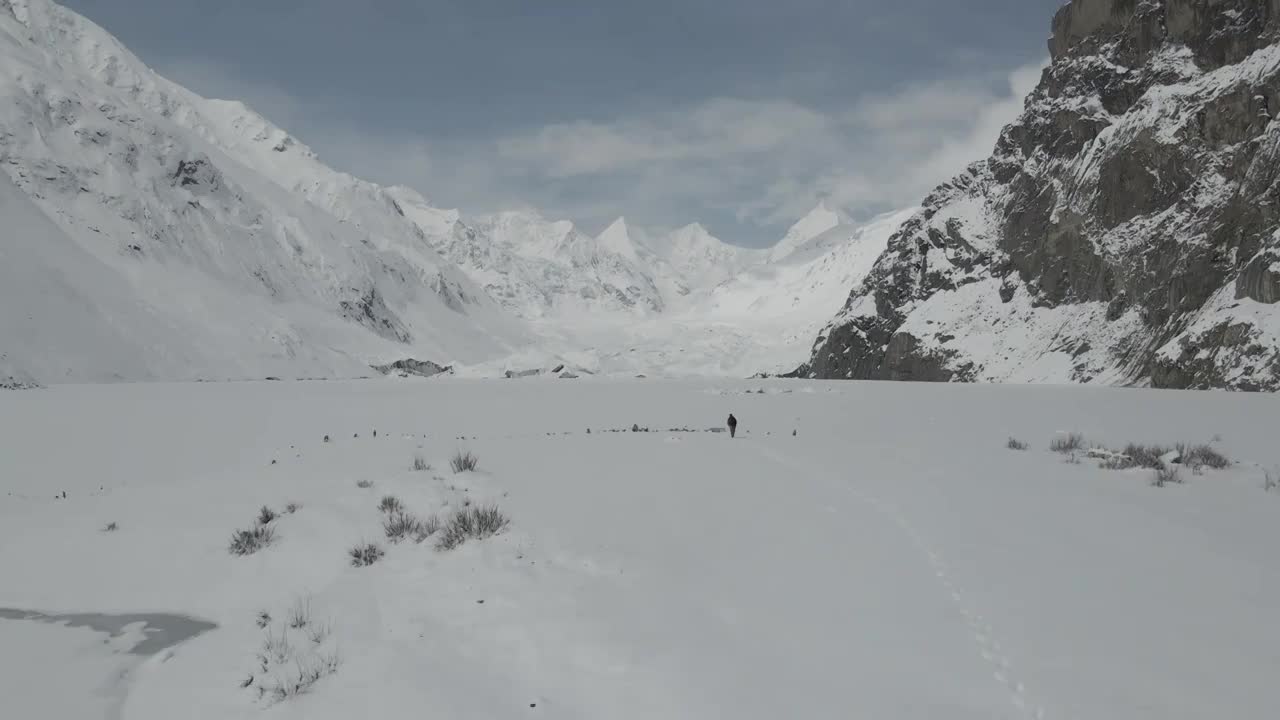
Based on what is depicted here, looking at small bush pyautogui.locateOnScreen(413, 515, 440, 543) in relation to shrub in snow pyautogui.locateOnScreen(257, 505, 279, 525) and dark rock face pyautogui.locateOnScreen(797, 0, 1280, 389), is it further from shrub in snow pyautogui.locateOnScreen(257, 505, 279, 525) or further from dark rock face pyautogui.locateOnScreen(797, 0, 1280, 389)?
dark rock face pyautogui.locateOnScreen(797, 0, 1280, 389)

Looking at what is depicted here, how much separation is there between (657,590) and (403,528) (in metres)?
3.50

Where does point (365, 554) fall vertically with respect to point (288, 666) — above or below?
above

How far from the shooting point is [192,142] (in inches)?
6555

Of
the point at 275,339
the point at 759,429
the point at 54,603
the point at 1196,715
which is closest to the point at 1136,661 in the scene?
the point at 1196,715

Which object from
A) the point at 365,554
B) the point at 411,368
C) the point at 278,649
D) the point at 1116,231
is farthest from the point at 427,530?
the point at 411,368

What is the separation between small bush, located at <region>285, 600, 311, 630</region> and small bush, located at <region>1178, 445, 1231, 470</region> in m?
13.4

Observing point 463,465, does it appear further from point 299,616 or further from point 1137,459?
point 1137,459

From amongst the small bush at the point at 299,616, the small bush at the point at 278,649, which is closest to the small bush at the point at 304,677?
the small bush at the point at 278,649

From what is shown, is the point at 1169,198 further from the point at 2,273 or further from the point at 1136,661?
the point at 2,273

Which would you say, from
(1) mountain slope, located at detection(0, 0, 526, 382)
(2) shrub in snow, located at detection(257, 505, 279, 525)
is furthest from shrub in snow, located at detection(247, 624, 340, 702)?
(1) mountain slope, located at detection(0, 0, 526, 382)

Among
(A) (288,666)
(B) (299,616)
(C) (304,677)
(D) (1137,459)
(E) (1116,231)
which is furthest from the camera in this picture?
(E) (1116,231)

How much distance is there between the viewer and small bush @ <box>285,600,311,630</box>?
6445mm

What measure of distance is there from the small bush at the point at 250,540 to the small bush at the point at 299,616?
2.04m

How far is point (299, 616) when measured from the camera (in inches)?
255
